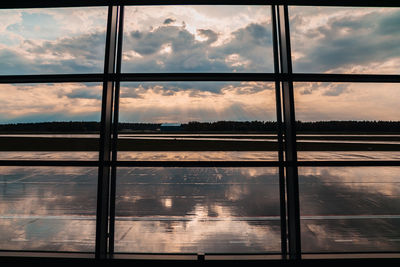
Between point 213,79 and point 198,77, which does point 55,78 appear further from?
point 213,79

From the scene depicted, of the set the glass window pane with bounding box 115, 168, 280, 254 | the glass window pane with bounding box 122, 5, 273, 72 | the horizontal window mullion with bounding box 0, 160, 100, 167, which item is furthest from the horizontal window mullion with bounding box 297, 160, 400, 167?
the glass window pane with bounding box 115, 168, 280, 254

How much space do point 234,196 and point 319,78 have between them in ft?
26.0

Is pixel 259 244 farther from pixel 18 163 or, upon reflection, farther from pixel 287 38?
pixel 18 163

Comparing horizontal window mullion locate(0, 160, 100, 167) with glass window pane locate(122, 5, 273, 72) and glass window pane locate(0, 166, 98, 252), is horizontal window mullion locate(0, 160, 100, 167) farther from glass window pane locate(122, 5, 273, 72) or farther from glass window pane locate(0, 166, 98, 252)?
glass window pane locate(0, 166, 98, 252)

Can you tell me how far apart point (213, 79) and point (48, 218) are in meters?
7.99

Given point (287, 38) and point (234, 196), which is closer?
point (287, 38)

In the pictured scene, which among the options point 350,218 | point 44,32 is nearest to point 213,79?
point 44,32

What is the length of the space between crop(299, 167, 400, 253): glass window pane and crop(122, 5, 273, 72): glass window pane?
15.4 ft

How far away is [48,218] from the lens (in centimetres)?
670

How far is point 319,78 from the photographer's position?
250cm

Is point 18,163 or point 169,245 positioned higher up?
point 18,163
